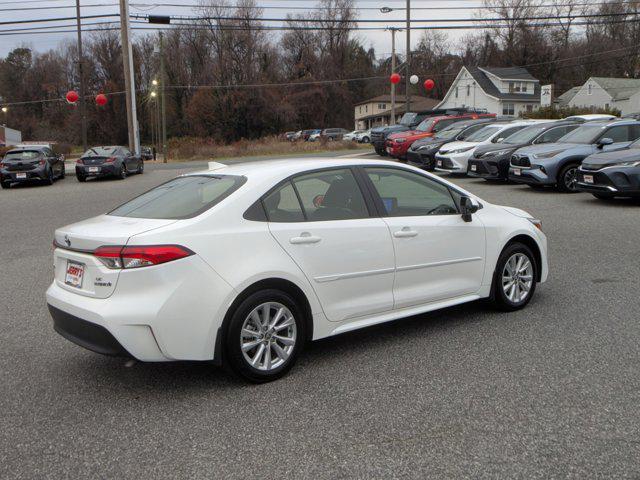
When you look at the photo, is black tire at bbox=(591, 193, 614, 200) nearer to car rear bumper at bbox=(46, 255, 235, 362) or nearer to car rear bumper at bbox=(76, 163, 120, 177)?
car rear bumper at bbox=(46, 255, 235, 362)

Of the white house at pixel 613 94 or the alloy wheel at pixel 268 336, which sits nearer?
the alloy wheel at pixel 268 336

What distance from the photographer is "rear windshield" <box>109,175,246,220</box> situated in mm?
4207

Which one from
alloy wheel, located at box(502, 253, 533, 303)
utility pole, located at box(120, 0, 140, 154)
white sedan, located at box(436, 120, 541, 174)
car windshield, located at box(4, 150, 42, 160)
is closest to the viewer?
alloy wheel, located at box(502, 253, 533, 303)

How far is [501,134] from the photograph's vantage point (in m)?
19.0

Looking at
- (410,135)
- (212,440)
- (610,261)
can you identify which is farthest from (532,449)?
(410,135)

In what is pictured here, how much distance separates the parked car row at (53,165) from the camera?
2103 cm

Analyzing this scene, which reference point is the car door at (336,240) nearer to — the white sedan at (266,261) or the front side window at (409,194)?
the white sedan at (266,261)

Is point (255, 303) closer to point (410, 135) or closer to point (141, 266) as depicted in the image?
point (141, 266)

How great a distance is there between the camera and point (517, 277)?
571 centimetres

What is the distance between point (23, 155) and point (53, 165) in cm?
112

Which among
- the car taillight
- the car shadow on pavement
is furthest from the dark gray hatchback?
the car taillight

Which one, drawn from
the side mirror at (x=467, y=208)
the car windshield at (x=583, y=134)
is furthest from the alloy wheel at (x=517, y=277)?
the car windshield at (x=583, y=134)

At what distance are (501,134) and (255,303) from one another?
16695 mm

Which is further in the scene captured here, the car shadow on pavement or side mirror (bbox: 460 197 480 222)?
side mirror (bbox: 460 197 480 222)
